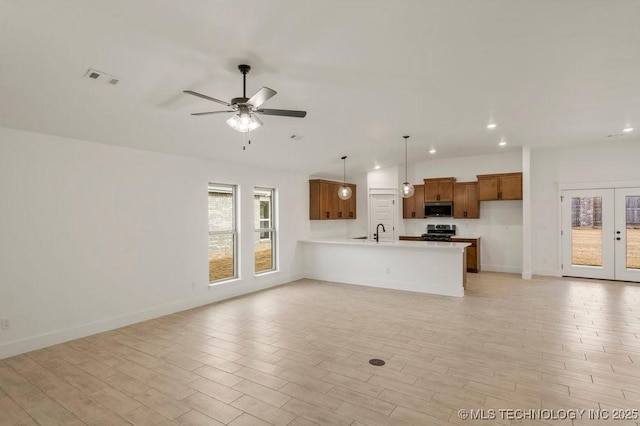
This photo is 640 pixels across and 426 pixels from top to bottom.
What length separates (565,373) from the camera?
3146 mm

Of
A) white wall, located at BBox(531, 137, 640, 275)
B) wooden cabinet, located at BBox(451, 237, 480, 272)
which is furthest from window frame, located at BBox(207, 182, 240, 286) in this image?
white wall, located at BBox(531, 137, 640, 275)

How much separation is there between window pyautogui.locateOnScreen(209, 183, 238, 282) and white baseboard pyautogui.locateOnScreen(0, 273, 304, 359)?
1.00ft

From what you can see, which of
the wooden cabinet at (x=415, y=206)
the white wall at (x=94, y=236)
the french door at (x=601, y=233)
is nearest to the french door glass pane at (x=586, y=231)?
the french door at (x=601, y=233)

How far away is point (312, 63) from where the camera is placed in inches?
128

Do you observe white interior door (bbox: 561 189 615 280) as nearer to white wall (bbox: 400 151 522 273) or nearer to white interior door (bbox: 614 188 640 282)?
white interior door (bbox: 614 188 640 282)

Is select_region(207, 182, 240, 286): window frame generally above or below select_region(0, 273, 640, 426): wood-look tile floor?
above

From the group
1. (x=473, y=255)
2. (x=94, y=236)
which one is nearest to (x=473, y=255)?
(x=473, y=255)

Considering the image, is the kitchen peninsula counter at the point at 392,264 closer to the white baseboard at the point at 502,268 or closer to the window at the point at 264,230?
the window at the point at 264,230

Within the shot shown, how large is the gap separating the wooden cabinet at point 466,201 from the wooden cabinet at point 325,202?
290 cm

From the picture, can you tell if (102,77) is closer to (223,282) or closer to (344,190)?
(223,282)

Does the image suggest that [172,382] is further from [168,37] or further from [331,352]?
[168,37]

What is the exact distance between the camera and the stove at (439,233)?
28.0ft

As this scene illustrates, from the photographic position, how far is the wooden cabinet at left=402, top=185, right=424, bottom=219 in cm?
920

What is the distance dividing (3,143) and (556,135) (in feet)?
28.2
